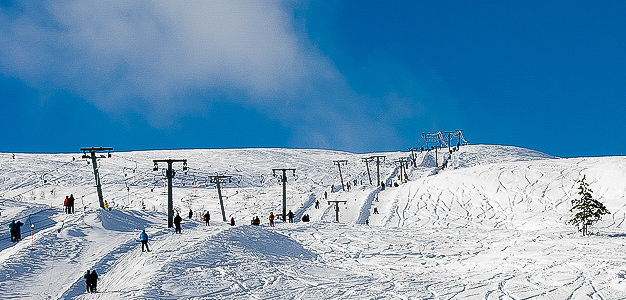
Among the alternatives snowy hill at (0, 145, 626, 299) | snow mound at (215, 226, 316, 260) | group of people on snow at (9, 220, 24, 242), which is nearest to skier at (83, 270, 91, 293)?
snowy hill at (0, 145, 626, 299)

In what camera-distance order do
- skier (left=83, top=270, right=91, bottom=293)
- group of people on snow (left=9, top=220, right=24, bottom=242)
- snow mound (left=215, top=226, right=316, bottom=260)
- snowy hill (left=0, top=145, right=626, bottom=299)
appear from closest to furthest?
1. skier (left=83, top=270, right=91, bottom=293)
2. snowy hill (left=0, top=145, right=626, bottom=299)
3. group of people on snow (left=9, top=220, right=24, bottom=242)
4. snow mound (left=215, top=226, right=316, bottom=260)

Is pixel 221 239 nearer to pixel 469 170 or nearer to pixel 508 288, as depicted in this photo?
pixel 508 288

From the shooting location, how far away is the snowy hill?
15711 millimetres

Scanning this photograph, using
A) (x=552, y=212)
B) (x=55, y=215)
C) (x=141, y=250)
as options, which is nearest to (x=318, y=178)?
(x=552, y=212)

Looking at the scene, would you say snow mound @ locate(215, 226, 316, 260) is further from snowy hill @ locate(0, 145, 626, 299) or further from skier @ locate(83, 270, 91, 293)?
skier @ locate(83, 270, 91, 293)

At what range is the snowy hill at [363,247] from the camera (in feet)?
51.5

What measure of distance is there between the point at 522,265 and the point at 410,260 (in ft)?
16.8

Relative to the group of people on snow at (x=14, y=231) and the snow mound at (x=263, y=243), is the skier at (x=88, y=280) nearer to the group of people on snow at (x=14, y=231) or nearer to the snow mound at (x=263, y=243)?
the snow mound at (x=263, y=243)

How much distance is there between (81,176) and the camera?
76500 mm

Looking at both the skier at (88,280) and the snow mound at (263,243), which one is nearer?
the skier at (88,280)

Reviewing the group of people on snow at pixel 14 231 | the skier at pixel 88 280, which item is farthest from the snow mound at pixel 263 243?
the group of people on snow at pixel 14 231

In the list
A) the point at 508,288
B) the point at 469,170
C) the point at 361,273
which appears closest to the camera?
A: the point at 508,288

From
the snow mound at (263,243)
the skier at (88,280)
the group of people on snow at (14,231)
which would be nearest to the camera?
the skier at (88,280)

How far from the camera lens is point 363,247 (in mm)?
26266
